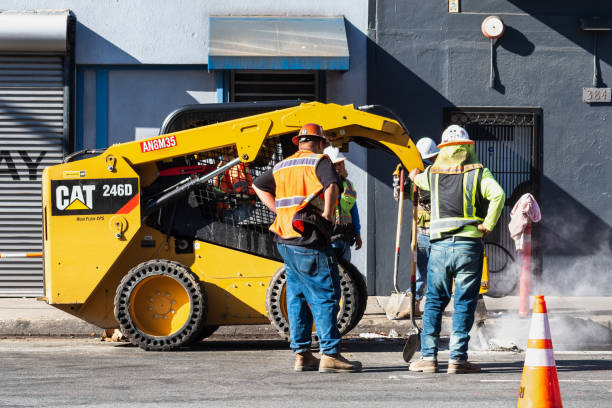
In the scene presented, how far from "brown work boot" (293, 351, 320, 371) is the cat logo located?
8.36ft

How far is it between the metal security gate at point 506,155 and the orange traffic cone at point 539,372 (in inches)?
299

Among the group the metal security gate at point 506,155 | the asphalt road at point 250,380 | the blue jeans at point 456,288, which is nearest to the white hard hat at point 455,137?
the blue jeans at point 456,288

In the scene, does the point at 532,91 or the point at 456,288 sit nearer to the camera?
the point at 456,288

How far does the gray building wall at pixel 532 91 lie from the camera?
13539 mm

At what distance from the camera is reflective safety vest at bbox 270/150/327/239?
24.7 ft

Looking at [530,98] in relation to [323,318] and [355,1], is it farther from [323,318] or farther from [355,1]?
[323,318]

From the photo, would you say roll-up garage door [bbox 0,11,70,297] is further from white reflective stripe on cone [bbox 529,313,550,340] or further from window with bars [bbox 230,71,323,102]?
white reflective stripe on cone [bbox 529,313,550,340]

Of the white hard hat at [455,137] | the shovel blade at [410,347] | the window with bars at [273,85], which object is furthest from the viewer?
the window with bars at [273,85]

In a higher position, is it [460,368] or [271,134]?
[271,134]

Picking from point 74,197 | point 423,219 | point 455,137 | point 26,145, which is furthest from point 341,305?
point 26,145

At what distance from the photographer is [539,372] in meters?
5.96

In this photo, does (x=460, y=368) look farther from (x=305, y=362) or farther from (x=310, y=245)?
(x=310, y=245)

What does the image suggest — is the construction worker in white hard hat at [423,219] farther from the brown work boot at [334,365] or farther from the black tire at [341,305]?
the brown work boot at [334,365]

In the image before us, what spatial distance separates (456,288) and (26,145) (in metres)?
7.66
